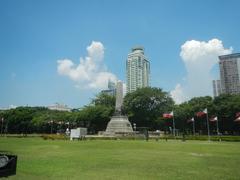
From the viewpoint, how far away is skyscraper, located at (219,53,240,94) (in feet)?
305

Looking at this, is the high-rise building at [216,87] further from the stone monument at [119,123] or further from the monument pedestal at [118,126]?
the monument pedestal at [118,126]

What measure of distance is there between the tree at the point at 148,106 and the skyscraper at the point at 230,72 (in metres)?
32.4

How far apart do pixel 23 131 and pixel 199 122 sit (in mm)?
58205

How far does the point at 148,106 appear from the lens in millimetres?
75562

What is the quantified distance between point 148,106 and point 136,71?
7197 cm

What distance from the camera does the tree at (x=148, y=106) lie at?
74169 mm

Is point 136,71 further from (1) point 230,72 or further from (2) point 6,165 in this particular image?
(2) point 6,165

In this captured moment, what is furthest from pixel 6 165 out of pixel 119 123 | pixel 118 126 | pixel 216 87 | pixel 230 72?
pixel 216 87

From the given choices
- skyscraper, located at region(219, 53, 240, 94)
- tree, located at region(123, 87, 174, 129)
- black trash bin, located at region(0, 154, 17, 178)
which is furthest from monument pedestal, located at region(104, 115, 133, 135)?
skyscraper, located at region(219, 53, 240, 94)

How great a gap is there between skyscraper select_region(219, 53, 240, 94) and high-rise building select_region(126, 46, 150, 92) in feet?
178

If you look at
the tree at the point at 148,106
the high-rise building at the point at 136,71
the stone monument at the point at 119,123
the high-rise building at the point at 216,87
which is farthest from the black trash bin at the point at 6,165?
the high-rise building at the point at 136,71

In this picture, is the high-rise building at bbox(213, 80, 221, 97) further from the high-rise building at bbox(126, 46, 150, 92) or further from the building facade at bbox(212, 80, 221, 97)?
the high-rise building at bbox(126, 46, 150, 92)

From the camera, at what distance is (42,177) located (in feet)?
30.8

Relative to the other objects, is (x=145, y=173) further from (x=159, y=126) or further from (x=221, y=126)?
(x=159, y=126)
